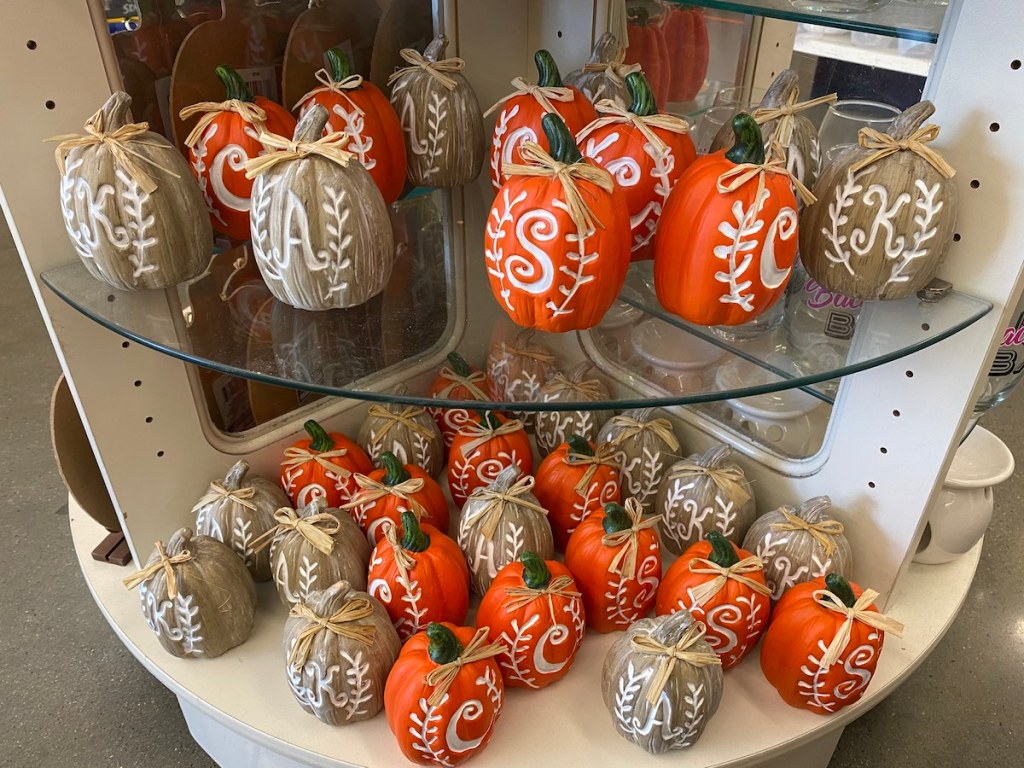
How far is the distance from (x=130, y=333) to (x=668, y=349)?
1.71 ft

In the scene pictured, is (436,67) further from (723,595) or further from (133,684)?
(133,684)

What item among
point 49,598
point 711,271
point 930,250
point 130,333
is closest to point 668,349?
point 711,271

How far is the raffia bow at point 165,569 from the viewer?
0.96 m

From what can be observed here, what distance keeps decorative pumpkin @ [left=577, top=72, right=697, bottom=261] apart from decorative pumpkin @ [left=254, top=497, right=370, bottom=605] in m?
0.50

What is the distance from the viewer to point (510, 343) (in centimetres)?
93

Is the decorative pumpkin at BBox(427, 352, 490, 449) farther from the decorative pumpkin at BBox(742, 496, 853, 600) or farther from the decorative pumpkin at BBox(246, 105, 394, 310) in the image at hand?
the decorative pumpkin at BBox(742, 496, 853, 600)

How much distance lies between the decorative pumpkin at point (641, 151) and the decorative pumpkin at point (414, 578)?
17.0 inches

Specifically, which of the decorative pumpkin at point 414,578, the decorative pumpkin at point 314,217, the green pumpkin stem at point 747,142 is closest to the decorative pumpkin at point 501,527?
the decorative pumpkin at point 414,578

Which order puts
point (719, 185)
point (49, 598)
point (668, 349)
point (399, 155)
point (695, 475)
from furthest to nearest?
point (49, 598) → point (695, 475) → point (399, 155) → point (668, 349) → point (719, 185)

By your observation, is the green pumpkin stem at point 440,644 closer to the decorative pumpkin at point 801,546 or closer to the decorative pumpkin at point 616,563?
the decorative pumpkin at point 616,563

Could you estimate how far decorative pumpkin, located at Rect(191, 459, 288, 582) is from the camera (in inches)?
42.1

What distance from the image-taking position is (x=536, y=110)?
3.05ft

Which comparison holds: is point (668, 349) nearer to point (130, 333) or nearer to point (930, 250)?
point (930, 250)

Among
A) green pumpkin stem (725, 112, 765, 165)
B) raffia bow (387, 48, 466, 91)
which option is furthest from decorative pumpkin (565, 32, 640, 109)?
green pumpkin stem (725, 112, 765, 165)
